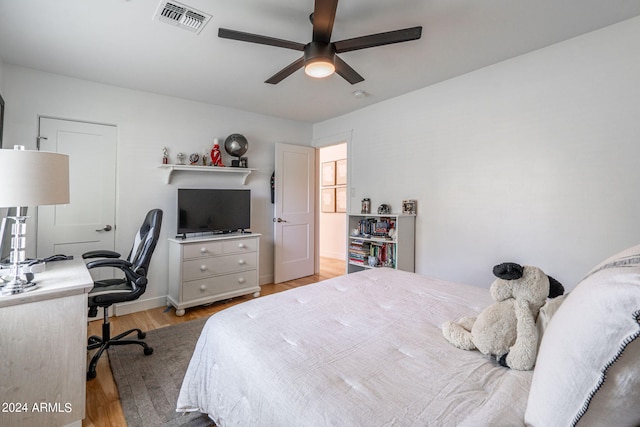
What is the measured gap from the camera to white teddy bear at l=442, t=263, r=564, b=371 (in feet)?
3.40

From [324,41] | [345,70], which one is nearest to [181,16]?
[324,41]

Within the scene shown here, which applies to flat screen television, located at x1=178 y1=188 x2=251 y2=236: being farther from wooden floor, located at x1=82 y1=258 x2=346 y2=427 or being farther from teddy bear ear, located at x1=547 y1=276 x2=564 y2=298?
teddy bear ear, located at x1=547 y1=276 x2=564 y2=298

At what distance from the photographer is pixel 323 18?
1.67 meters

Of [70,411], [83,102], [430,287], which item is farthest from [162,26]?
[430,287]

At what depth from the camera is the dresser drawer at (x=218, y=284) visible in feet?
10.6

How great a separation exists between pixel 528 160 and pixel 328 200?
4318 mm

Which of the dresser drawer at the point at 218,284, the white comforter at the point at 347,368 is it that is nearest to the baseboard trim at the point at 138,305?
the dresser drawer at the point at 218,284

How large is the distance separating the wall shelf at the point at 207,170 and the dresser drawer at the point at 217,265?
104cm

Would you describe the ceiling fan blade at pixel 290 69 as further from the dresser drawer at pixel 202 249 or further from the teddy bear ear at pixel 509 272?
the dresser drawer at pixel 202 249

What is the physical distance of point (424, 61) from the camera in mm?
2639

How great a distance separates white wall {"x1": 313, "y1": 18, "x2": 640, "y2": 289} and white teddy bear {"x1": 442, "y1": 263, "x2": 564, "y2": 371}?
151cm

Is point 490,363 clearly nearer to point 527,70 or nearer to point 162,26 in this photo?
point 527,70

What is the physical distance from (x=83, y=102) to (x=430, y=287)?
3.69 metres

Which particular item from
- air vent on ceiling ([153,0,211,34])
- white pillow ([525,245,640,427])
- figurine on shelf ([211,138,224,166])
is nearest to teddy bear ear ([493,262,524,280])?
white pillow ([525,245,640,427])
